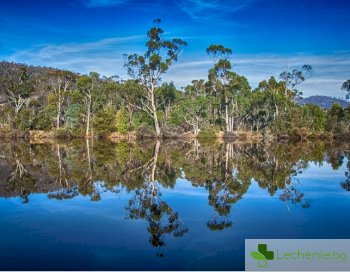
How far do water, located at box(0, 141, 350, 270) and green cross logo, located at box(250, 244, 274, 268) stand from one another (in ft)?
0.75

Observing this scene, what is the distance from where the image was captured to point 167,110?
2736 inches

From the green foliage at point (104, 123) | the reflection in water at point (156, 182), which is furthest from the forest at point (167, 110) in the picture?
the reflection in water at point (156, 182)

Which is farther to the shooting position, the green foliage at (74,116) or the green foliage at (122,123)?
the green foliage at (74,116)

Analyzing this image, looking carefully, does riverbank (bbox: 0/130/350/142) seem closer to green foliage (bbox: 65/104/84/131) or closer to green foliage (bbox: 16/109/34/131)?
green foliage (bbox: 16/109/34/131)

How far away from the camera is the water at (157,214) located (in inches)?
240

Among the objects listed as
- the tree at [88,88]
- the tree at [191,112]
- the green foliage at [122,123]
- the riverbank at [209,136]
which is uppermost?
the tree at [88,88]

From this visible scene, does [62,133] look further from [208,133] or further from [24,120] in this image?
[208,133]

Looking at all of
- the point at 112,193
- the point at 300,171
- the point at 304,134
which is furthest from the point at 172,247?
the point at 304,134

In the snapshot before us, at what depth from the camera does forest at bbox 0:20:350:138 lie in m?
53.5

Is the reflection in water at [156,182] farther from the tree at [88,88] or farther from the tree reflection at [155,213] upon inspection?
the tree at [88,88]

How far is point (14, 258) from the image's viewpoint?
5.98 m

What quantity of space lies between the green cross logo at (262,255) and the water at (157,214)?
0.75ft

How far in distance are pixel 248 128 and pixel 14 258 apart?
6965 cm

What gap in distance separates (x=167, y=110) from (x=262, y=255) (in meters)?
64.2
